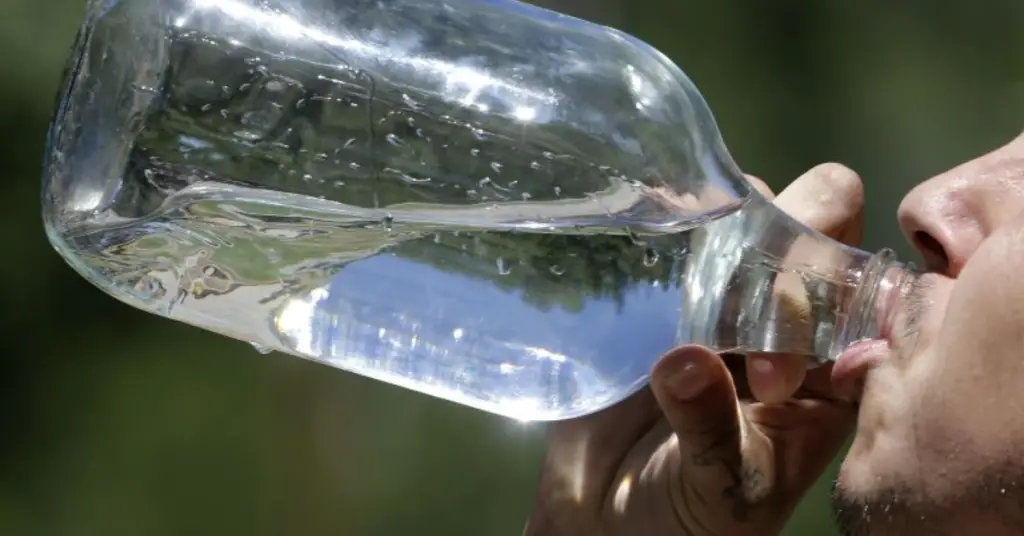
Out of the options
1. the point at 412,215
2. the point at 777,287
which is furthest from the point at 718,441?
the point at 412,215

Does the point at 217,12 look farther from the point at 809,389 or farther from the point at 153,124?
the point at 809,389

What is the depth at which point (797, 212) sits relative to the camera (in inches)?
25.3

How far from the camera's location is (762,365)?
1.90 ft

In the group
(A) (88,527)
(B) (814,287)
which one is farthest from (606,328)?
(A) (88,527)

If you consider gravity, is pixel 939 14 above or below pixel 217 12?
above

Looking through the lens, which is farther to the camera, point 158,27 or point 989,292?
point 158,27

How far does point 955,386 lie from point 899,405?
0.03 meters

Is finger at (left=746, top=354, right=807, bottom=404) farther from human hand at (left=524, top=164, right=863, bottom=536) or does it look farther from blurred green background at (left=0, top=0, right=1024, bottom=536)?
blurred green background at (left=0, top=0, right=1024, bottom=536)

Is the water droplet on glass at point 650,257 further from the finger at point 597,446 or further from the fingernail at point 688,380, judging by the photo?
the finger at point 597,446

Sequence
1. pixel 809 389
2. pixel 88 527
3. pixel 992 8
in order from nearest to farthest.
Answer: pixel 809 389 < pixel 88 527 < pixel 992 8

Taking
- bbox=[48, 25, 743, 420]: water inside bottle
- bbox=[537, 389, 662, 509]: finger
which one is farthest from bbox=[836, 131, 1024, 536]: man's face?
bbox=[537, 389, 662, 509]: finger

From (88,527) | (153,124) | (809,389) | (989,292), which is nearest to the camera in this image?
(989,292)

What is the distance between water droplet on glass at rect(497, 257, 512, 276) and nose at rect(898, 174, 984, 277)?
20 cm

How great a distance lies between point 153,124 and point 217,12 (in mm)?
69
